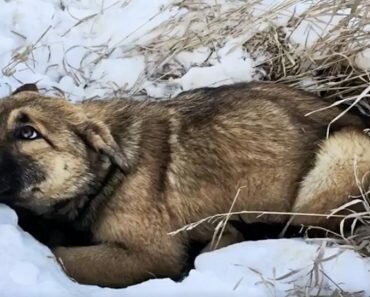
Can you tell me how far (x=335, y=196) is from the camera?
4.16 meters

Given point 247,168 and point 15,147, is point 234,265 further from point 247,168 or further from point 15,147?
point 15,147

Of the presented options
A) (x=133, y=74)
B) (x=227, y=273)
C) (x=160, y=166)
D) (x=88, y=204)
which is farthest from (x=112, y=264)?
(x=133, y=74)

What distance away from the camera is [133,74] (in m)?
5.33

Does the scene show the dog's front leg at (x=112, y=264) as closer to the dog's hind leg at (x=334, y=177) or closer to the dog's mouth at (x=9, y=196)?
the dog's mouth at (x=9, y=196)

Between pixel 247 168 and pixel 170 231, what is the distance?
0.48 metres

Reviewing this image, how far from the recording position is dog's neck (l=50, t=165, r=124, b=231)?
418 cm

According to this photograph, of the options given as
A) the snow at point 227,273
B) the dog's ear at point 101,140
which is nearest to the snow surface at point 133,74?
the snow at point 227,273

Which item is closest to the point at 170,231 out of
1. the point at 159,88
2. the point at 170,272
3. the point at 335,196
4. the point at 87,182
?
the point at 170,272

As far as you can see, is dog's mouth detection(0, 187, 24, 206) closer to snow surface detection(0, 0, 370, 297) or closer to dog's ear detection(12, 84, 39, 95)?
snow surface detection(0, 0, 370, 297)

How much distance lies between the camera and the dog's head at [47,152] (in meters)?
3.99

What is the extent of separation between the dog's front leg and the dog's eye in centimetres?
55

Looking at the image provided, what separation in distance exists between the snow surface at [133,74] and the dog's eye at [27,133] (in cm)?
36

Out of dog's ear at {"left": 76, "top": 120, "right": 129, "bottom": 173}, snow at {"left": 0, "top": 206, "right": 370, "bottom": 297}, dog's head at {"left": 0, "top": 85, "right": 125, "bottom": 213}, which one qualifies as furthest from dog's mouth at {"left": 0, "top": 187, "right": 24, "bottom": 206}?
dog's ear at {"left": 76, "top": 120, "right": 129, "bottom": 173}

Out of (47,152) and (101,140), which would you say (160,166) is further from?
(47,152)
